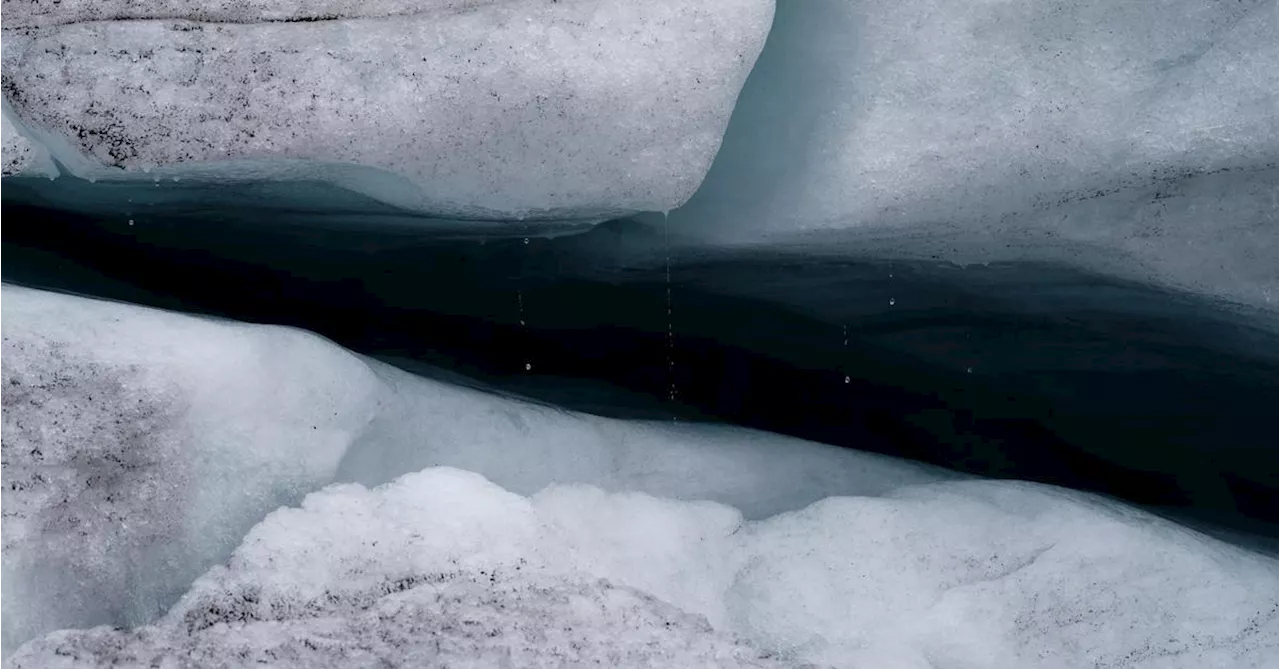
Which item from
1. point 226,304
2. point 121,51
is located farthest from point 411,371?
point 121,51

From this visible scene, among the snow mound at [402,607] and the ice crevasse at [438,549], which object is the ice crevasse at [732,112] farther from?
the snow mound at [402,607]

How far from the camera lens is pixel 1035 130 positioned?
4.15 ft

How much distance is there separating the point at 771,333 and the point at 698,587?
1.36 feet

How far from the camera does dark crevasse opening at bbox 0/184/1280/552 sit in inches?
54.0

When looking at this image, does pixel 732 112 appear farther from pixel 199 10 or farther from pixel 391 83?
pixel 199 10

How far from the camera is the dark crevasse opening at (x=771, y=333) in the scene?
4.50 feet

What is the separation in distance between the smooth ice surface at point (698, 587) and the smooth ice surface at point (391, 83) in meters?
0.40

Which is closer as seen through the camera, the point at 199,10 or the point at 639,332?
the point at 199,10

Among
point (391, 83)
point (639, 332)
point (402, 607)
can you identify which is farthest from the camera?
point (639, 332)

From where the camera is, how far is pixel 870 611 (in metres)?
1.17

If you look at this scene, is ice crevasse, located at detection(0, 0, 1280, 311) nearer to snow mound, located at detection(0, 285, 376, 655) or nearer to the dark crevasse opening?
the dark crevasse opening

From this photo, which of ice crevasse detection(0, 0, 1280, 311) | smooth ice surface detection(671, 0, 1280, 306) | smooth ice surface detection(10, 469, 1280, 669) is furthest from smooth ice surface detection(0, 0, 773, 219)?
smooth ice surface detection(10, 469, 1280, 669)

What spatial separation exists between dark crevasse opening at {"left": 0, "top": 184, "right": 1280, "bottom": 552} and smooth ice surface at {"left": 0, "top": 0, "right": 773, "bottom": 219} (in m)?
0.16

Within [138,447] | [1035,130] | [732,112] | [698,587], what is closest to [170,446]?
[138,447]
